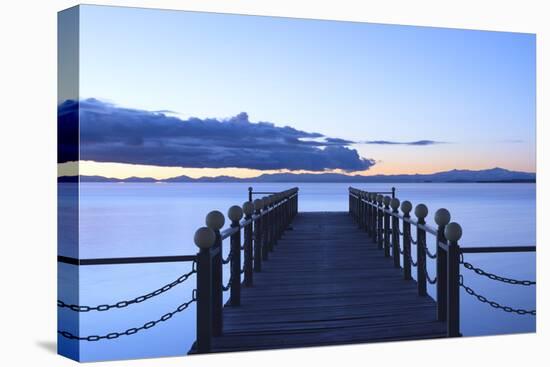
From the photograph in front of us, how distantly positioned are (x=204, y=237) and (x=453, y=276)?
1824 millimetres

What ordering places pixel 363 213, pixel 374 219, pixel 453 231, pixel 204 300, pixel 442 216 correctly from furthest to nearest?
1. pixel 363 213
2. pixel 374 219
3. pixel 442 216
4. pixel 453 231
5. pixel 204 300

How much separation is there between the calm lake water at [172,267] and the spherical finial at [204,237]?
990 mm

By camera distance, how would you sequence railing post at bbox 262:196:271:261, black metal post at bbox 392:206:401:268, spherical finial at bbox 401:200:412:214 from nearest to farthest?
spherical finial at bbox 401:200:412:214, black metal post at bbox 392:206:401:268, railing post at bbox 262:196:271:261

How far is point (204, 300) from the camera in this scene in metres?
3.66

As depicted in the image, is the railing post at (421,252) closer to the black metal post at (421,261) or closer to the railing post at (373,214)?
the black metal post at (421,261)

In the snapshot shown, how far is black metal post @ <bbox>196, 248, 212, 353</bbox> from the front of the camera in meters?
3.60

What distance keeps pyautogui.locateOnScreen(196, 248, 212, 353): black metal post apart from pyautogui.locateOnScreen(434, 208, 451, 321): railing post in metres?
1.80

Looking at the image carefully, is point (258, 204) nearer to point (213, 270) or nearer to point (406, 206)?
point (406, 206)

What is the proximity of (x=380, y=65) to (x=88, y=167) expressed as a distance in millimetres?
3922

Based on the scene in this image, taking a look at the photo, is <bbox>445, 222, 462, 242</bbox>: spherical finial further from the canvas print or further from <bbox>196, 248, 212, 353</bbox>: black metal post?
<bbox>196, 248, 212, 353</bbox>: black metal post

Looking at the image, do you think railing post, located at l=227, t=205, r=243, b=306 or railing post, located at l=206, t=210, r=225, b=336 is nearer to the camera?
railing post, located at l=206, t=210, r=225, b=336

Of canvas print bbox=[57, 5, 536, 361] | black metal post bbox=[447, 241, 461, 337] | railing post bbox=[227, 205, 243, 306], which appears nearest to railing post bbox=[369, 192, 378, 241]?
canvas print bbox=[57, 5, 536, 361]

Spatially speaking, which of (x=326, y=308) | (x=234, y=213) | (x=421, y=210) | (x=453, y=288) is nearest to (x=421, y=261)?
(x=421, y=210)
